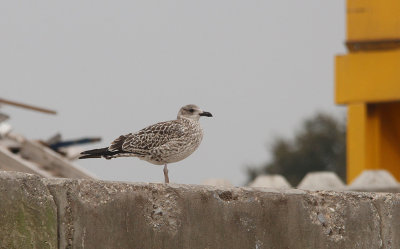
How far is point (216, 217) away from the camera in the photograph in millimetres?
5582

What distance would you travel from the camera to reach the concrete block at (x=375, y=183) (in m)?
13.0

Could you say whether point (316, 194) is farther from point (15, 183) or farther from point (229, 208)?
point (15, 183)

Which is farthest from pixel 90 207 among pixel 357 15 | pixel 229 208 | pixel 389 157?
pixel 389 157

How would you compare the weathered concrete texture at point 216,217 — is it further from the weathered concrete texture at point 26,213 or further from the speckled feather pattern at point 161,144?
the speckled feather pattern at point 161,144

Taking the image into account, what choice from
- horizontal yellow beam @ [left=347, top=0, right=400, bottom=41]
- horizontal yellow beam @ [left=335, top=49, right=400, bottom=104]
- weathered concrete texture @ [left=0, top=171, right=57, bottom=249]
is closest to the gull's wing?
weathered concrete texture @ [left=0, top=171, right=57, bottom=249]

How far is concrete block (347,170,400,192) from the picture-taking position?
1304 cm

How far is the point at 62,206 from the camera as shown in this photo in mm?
5137

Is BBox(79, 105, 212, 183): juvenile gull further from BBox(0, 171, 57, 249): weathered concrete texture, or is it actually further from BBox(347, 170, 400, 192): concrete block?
BBox(347, 170, 400, 192): concrete block

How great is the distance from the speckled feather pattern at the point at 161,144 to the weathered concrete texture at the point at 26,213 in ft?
10.6

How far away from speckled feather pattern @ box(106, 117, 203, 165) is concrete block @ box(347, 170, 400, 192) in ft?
16.0

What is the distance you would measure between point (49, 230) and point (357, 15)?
1154 cm

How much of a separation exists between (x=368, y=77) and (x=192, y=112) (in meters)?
8.07

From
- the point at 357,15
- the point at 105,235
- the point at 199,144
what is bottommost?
the point at 105,235

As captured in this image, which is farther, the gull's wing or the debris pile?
the debris pile
